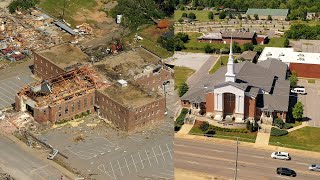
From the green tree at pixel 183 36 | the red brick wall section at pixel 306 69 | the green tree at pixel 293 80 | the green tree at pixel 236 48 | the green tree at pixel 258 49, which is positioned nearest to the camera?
the green tree at pixel 293 80

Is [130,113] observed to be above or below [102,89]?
below

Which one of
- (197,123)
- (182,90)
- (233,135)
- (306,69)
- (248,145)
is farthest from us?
(306,69)

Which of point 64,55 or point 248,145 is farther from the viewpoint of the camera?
point 64,55

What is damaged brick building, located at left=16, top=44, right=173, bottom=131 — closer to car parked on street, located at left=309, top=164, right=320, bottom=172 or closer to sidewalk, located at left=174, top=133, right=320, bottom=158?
sidewalk, located at left=174, top=133, right=320, bottom=158

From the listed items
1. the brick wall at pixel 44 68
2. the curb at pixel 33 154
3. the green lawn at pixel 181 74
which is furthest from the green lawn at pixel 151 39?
the curb at pixel 33 154

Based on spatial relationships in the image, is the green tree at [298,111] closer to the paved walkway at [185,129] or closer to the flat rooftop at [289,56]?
the paved walkway at [185,129]

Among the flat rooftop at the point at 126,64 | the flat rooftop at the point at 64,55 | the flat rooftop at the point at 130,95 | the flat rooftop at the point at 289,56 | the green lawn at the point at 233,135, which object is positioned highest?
the flat rooftop at the point at 64,55

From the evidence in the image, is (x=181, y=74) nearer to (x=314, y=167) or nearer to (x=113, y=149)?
(x=113, y=149)

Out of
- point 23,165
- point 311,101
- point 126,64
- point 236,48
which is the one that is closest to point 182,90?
point 126,64
